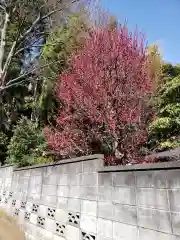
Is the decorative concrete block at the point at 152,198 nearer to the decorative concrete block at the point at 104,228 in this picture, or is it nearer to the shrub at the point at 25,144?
the decorative concrete block at the point at 104,228

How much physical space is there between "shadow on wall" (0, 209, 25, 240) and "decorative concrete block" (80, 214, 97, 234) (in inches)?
102

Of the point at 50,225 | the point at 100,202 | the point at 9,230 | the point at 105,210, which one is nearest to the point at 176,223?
the point at 105,210

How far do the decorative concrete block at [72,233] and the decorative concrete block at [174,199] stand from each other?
6.44 feet

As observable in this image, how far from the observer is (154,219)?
113 inches

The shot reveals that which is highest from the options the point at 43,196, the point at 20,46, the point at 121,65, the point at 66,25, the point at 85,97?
the point at 66,25

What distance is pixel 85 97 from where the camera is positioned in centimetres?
795

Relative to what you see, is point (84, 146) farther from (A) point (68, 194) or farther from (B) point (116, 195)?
(B) point (116, 195)

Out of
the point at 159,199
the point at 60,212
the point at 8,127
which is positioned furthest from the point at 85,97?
the point at 8,127

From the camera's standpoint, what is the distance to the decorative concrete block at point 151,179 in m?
2.87

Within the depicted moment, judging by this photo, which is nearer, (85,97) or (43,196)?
(43,196)

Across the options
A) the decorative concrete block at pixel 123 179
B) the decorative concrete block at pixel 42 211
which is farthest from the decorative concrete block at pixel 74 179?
the decorative concrete block at pixel 42 211

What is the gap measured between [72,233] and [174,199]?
2.21m

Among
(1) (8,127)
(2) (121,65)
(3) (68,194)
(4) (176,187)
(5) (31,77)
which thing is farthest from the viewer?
(1) (8,127)

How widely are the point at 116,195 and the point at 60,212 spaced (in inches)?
66.6
